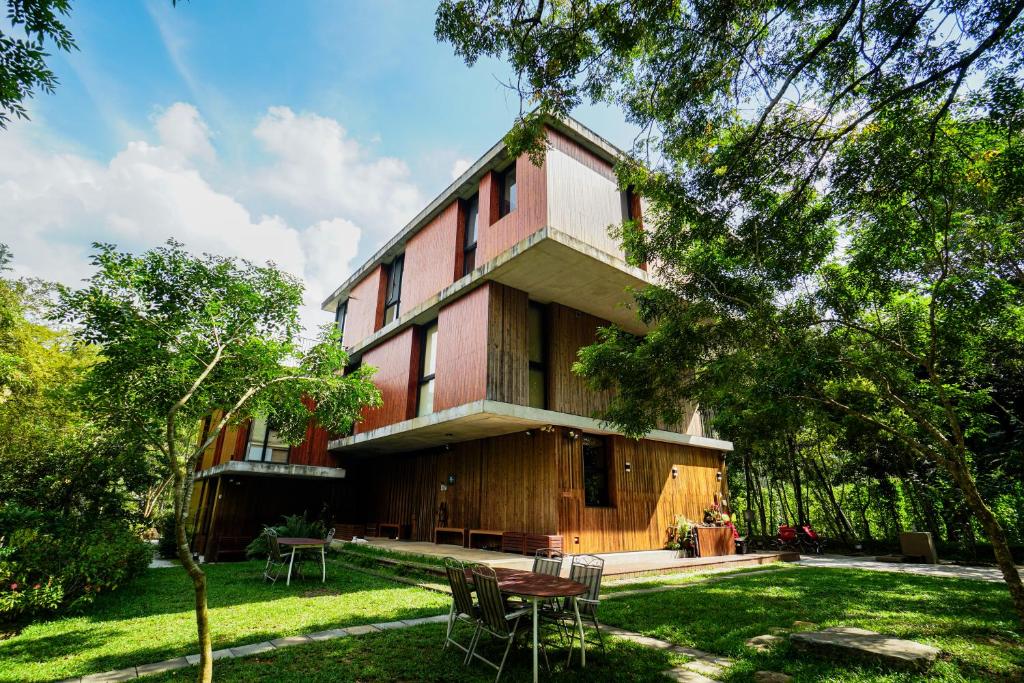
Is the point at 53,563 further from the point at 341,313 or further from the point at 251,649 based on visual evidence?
the point at 341,313

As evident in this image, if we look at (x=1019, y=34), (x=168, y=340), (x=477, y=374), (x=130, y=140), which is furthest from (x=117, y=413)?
(x=1019, y=34)

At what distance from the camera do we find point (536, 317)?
1183 centimetres

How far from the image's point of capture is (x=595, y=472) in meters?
11.2

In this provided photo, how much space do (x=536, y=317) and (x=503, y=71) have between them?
707cm

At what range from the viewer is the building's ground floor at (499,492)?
1023 cm

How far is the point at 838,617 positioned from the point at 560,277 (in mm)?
7650

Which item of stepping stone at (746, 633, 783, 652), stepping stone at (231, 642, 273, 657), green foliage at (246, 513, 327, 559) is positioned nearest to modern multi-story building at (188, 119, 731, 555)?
green foliage at (246, 513, 327, 559)

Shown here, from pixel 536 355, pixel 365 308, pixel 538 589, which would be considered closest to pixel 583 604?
pixel 538 589

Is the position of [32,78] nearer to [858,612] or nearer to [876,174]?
[876,174]

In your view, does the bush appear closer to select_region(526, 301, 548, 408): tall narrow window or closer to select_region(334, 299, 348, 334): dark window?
select_region(526, 301, 548, 408): tall narrow window

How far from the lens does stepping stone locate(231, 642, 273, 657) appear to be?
417cm

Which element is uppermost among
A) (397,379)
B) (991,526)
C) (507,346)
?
(507,346)

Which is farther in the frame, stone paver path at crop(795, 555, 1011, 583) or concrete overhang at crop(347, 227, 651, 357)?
concrete overhang at crop(347, 227, 651, 357)

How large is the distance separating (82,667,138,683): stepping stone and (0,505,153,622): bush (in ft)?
9.25
